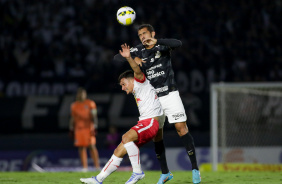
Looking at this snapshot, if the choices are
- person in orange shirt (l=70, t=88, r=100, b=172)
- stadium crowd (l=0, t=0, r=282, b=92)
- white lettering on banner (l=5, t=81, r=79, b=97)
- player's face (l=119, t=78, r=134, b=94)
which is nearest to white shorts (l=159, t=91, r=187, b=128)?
player's face (l=119, t=78, r=134, b=94)

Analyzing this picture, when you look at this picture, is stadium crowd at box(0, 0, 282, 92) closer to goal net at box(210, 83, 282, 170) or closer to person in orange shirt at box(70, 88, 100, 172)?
person in orange shirt at box(70, 88, 100, 172)

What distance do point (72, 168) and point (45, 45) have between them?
18.9ft

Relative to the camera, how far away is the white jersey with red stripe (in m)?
7.21

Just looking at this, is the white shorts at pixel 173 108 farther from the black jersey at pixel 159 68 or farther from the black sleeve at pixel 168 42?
the black sleeve at pixel 168 42

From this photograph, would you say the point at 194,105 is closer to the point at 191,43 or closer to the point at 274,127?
the point at 274,127

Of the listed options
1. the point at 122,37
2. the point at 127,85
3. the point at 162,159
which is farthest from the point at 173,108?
the point at 122,37

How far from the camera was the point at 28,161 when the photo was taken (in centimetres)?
1514

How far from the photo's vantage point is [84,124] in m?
14.2

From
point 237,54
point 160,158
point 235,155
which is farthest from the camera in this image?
point 237,54

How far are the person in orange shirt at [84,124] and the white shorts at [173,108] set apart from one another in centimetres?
622

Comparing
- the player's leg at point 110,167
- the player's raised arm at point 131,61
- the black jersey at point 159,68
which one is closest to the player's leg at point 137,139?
the player's leg at point 110,167

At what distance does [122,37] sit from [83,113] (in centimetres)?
617

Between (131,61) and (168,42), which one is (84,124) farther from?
(131,61)

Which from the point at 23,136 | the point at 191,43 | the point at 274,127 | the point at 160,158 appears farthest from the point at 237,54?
the point at 160,158
